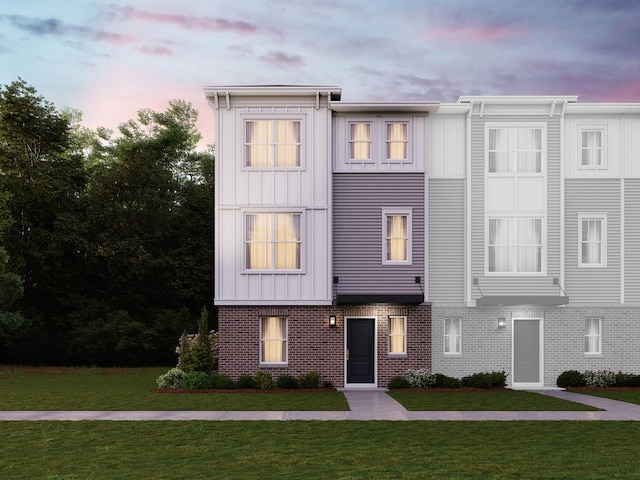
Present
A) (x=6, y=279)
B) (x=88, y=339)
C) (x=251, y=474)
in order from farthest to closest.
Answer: (x=88, y=339) < (x=6, y=279) < (x=251, y=474)

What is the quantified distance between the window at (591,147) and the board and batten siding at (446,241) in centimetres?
473

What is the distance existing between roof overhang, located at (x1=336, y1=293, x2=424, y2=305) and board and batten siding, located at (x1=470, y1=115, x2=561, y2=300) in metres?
2.49

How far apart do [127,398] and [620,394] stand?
16.0m

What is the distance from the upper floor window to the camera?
2666 cm

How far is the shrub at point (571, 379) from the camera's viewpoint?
25.7m

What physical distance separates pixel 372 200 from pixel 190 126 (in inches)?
1314

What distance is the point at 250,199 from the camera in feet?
84.6

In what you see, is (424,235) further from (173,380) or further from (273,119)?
(173,380)

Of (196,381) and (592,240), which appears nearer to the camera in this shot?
(196,381)

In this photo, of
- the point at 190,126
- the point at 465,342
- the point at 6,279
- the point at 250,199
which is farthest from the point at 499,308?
the point at 190,126

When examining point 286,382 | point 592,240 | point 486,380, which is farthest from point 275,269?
point 592,240

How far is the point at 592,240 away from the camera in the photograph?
26703 millimetres

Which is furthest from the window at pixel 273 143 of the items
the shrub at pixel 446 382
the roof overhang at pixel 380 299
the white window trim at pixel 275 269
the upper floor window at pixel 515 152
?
the shrub at pixel 446 382

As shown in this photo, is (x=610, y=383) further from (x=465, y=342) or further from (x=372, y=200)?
(x=372, y=200)
